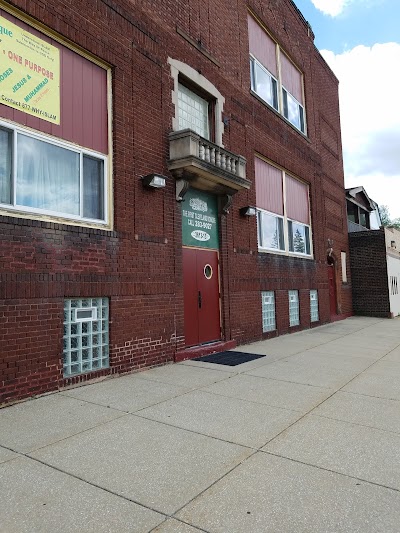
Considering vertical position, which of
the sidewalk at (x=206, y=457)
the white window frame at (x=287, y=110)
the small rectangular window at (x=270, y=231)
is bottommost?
the sidewalk at (x=206, y=457)

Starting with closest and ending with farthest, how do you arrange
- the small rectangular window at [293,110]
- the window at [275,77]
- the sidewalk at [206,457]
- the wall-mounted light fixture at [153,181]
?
the sidewalk at [206,457] < the wall-mounted light fixture at [153,181] < the window at [275,77] < the small rectangular window at [293,110]

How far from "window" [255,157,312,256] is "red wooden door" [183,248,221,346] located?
2822 mm

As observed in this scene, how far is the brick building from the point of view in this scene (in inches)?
221

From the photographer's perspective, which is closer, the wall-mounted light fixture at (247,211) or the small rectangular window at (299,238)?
the wall-mounted light fixture at (247,211)

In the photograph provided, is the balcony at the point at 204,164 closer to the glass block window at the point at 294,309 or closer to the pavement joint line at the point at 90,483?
the glass block window at the point at 294,309

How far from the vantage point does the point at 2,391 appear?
16.6 ft

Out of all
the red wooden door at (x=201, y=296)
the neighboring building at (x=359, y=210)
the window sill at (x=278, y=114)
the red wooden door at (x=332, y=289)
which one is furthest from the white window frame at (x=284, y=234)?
the neighboring building at (x=359, y=210)

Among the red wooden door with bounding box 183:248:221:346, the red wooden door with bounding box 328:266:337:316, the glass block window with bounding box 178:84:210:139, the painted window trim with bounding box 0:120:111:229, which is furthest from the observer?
the red wooden door with bounding box 328:266:337:316

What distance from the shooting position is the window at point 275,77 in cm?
1260

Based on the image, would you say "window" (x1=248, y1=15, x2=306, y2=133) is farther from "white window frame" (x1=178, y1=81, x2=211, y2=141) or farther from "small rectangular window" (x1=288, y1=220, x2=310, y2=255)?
"small rectangular window" (x1=288, y1=220, x2=310, y2=255)

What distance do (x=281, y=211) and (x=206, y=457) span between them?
34.7 feet

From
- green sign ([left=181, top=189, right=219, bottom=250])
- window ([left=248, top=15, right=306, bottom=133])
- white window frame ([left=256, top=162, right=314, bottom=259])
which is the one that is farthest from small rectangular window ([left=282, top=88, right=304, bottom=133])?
green sign ([left=181, top=189, right=219, bottom=250])

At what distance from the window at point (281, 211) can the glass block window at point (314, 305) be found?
1.55 m

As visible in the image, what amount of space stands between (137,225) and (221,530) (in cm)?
554
